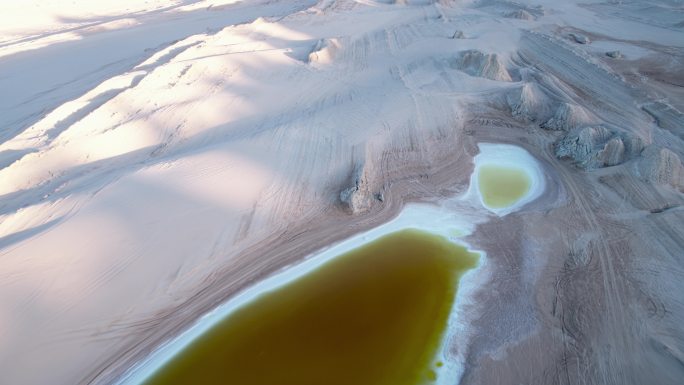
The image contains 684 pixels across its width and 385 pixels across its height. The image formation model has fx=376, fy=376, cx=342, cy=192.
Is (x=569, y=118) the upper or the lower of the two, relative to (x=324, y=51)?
lower

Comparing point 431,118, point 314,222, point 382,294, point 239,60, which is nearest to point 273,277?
point 314,222

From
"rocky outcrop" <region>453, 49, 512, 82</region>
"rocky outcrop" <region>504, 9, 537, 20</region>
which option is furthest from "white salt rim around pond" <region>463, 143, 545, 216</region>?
"rocky outcrop" <region>504, 9, 537, 20</region>

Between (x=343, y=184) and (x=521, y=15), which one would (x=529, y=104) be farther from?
(x=521, y=15)

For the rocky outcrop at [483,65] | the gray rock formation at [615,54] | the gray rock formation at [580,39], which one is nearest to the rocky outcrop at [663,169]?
the rocky outcrop at [483,65]

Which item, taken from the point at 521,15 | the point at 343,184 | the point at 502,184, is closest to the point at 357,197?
the point at 343,184

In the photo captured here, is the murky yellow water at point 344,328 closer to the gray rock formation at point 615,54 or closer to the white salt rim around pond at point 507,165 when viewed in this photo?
the white salt rim around pond at point 507,165

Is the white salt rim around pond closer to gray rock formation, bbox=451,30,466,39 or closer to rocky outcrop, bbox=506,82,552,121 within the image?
rocky outcrop, bbox=506,82,552,121
